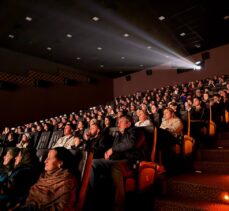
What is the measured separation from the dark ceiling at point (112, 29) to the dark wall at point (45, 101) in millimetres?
1108

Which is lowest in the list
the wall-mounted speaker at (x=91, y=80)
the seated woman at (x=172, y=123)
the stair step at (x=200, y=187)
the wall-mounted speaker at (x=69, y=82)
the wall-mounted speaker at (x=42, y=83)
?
the stair step at (x=200, y=187)

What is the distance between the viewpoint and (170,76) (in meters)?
8.35

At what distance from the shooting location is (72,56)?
7.66m

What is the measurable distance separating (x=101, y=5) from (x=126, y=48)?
2.59 m

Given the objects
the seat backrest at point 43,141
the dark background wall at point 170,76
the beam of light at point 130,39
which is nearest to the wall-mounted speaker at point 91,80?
the dark background wall at point 170,76

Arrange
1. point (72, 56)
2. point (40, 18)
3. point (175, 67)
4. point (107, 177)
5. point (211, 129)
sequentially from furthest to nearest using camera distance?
point (175, 67) → point (72, 56) → point (40, 18) → point (211, 129) → point (107, 177)

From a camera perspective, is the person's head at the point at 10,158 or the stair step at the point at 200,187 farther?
the person's head at the point at 10,158

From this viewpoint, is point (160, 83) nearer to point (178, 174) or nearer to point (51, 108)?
point (51, 108)

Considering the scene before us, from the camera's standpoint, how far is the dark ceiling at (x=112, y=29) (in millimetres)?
4629

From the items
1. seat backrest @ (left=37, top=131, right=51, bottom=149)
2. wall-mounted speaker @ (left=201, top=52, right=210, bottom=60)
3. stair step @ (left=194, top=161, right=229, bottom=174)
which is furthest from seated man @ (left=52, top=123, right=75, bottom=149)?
wall-mounted speaker @ (left=201, top=52, right=210, bottom=60)

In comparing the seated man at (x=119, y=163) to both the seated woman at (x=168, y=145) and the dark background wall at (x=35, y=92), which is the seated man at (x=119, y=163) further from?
the dark background wall at (x=35, y=92)

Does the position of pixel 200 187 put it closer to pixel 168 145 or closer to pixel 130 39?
pixel 168 145

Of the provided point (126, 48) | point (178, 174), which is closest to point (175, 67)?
point (126, 48)

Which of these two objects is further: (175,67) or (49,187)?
(175,67)
